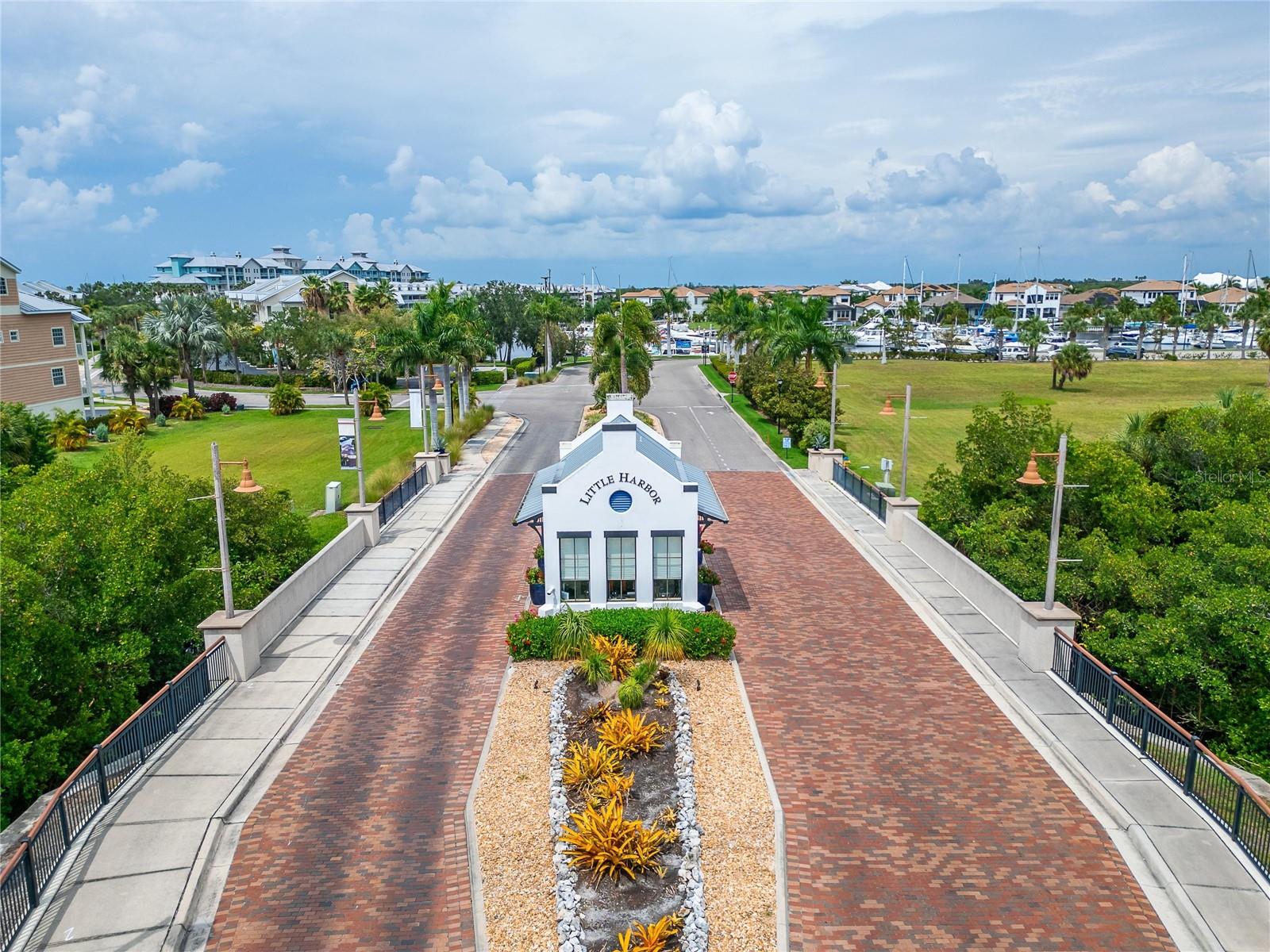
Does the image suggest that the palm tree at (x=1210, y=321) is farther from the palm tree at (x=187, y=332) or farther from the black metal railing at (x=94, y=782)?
the black metal railing at (x=94, y=782)

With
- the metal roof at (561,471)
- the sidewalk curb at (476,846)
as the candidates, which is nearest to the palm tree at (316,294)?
the metal roof at (561,471)

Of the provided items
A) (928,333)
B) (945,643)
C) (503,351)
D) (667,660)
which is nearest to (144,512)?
(667,660)

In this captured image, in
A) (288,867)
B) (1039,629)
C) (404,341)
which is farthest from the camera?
(404,341)

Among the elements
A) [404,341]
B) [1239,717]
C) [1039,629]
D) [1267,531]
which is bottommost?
[1239,717]

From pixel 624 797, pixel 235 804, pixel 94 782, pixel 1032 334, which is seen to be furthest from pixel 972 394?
pixel 94 782

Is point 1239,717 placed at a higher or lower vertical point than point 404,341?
lower

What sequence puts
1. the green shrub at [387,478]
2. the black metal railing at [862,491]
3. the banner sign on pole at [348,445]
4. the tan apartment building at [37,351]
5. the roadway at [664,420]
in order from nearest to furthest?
1. the banner sign on pole at [348,445]
2. the black metal railing at [862,491]
3. the green shrub at [387,478]
4. the roadway at [664,420]
5. the tan apartment building at [37,351]

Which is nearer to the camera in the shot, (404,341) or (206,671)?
(206,671)

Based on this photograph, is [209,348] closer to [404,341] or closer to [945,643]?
[404,341]
